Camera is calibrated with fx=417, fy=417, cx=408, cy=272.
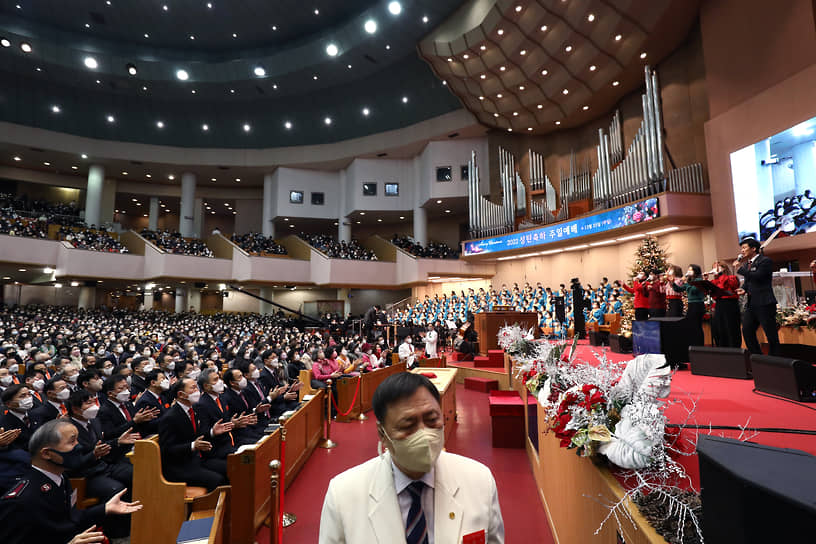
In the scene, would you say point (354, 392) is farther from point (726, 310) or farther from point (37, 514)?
point (726, 310)

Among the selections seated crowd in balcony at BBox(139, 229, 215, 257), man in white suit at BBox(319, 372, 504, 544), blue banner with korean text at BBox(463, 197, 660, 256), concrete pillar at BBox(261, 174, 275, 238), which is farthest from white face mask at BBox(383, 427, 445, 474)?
concrete pillar at BBox(261, 174, 275, 238)

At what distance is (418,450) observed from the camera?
1.34 meters

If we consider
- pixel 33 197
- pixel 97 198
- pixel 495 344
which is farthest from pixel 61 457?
pixel 33 197

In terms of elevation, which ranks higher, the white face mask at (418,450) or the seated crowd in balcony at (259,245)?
the seated crowd in balcony at (259,245)

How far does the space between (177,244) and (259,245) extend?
4415mm

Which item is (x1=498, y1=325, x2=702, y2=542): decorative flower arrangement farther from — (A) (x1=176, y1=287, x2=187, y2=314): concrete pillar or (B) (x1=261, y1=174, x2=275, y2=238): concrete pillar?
(A) (x1=176, y1=287, x2=187, y2=314): concrete pillar

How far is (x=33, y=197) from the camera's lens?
2945cm

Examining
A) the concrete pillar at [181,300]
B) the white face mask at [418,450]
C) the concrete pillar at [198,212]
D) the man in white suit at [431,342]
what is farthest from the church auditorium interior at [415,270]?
the concrete pillar at [181,300]

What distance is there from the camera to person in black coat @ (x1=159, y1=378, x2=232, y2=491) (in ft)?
13.4

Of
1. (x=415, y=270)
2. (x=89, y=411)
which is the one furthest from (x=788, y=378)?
(x=415, y=270)

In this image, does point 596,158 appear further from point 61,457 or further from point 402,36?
point 61,457

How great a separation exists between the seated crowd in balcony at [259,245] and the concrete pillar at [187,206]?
128 inches

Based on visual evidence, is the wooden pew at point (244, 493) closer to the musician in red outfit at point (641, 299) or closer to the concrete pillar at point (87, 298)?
the musician in red outfit at point (641, 299)

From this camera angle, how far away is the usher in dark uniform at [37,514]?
8.25 feet
